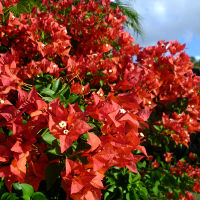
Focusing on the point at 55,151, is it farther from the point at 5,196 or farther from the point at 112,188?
the point at 112,188

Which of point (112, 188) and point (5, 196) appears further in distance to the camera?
point (112, 188)

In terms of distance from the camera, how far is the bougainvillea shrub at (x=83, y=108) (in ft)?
2.25

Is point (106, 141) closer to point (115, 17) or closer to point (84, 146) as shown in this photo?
point (84, 146)

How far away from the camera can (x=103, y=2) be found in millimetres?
2158

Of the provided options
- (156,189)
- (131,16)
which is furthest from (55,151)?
(131,16)

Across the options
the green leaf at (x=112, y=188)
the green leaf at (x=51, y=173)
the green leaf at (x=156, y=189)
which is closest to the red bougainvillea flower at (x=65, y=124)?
the green leaf at (x=51, y=173)

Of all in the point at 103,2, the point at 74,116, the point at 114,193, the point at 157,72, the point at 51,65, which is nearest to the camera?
the point at 74,116

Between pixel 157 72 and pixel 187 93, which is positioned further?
pixel 187 93

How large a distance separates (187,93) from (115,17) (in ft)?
3.38

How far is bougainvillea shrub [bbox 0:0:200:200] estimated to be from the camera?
2.25ft

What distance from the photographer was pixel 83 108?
96cm

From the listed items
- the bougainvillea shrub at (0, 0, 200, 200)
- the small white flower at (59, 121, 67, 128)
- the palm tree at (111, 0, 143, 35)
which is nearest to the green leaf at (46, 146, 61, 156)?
the bougainvillea shrub at (0, 0, 200, 200)

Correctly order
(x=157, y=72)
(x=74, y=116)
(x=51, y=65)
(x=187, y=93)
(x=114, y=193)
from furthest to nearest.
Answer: (x=187, y=93)
(x=157, y=72)
(x=114, y=193)
(x=51, y=65)
(x=74, y=116)

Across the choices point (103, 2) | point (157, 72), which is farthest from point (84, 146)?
point (103, 2)
